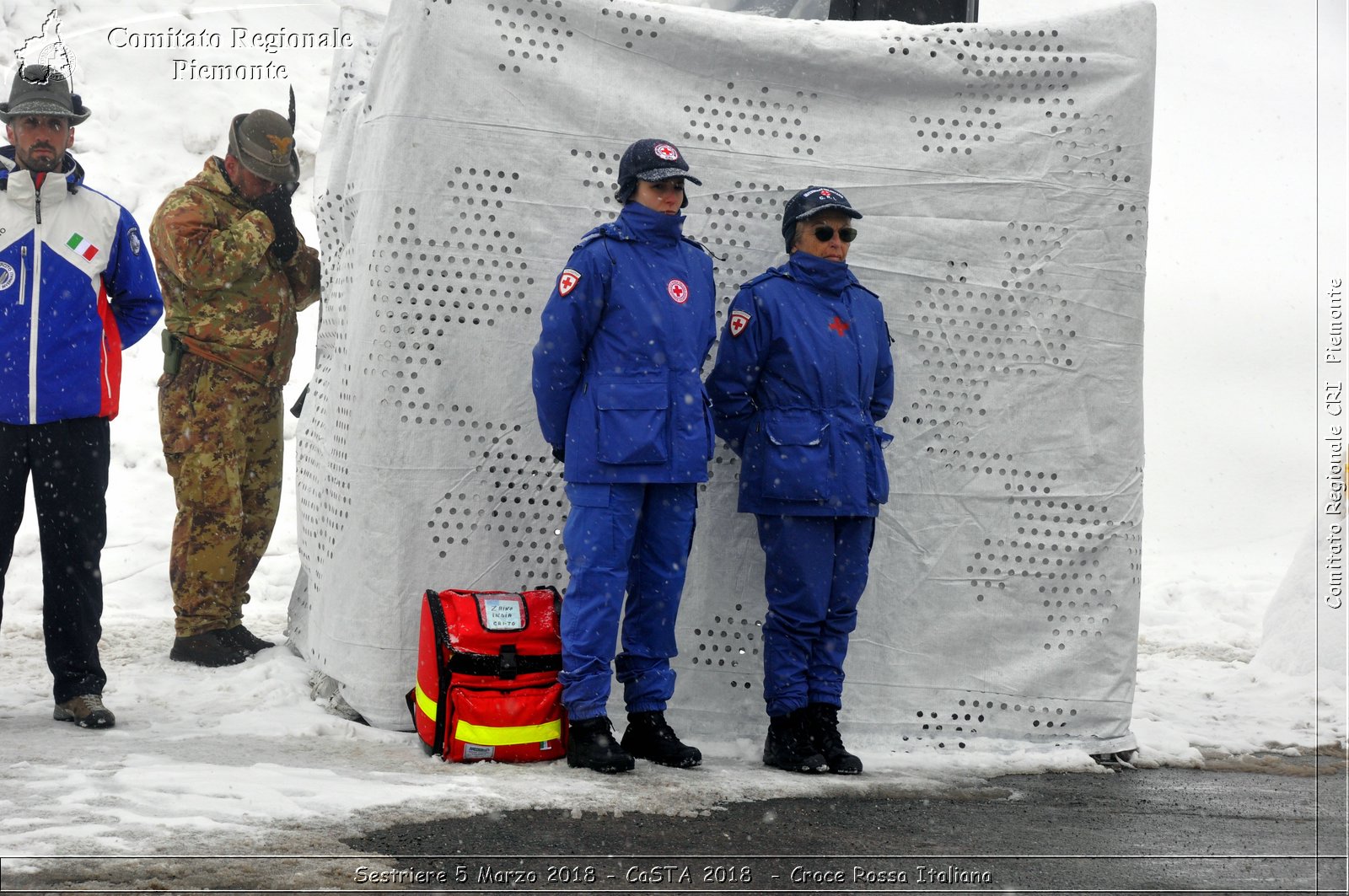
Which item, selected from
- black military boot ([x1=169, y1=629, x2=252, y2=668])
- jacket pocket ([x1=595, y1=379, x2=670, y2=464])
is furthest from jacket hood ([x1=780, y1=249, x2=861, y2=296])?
black military boot ([x1=169, y1=629, x2=252, y2=668])

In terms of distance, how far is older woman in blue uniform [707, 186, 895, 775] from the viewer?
14.1 feet

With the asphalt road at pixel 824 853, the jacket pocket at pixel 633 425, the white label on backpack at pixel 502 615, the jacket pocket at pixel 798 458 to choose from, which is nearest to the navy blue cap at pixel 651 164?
the jacket pocket at pixel 633 425

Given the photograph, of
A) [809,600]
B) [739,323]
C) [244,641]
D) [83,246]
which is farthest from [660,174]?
[244,641]

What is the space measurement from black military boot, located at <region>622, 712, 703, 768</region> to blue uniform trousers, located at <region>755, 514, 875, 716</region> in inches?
14.6

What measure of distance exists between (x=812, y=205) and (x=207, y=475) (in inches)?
113

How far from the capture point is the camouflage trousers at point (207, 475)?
5473 mm

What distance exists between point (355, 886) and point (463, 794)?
2.78ft

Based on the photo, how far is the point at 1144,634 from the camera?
24.1ft

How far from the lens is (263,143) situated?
547 cm

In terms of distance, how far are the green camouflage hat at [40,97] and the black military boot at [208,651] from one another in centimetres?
220

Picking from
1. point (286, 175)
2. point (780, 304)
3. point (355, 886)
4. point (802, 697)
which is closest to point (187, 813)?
point (355, 886)

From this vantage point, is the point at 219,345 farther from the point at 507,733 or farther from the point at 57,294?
the point at 507,733

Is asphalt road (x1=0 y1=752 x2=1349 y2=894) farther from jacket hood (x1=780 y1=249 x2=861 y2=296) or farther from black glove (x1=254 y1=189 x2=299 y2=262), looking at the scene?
black glove (x1=254 y1=189 x2=299 y2=262)

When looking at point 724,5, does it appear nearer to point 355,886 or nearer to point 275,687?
point 275,687
